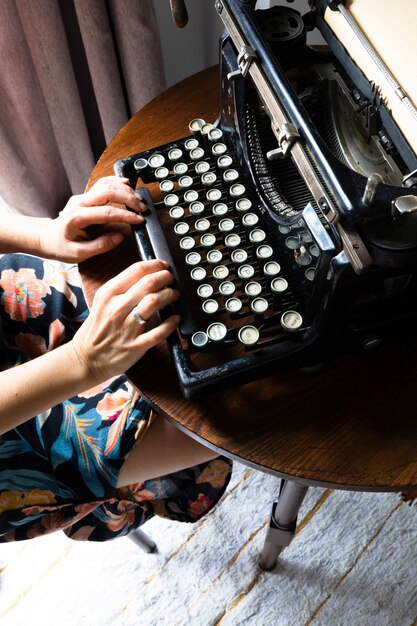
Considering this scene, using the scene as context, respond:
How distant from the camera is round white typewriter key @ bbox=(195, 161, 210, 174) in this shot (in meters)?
1.16

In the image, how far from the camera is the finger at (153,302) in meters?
0.97

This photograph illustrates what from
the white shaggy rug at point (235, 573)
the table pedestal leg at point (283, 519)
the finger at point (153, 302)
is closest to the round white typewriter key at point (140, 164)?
the finger at point (153, 302)

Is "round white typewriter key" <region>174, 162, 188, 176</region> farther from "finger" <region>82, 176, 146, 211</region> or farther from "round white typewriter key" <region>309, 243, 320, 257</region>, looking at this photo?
"round white typewriter key" <region>309, 243, 320, 257</region>

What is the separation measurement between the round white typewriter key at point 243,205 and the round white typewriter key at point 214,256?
0.09 metres

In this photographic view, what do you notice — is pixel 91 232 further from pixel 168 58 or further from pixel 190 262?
pixel 168 58

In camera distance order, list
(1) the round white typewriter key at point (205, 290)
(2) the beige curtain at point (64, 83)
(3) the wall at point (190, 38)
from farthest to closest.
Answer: (3) the wall at point (190, 38)
(2) the beige curtain at point (64, 83)
(1) the round white typewriter key at point (205, 290)

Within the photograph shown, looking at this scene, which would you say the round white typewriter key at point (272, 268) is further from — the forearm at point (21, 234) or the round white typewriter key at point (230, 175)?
the forearm at point (21, 234)

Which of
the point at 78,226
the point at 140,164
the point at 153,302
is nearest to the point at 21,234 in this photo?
the point at 78,226

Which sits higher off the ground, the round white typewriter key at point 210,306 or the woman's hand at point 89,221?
the woman's hand at point 89,221

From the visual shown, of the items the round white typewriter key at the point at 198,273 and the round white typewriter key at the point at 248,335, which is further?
the round white typewriter key at the point at 198,273

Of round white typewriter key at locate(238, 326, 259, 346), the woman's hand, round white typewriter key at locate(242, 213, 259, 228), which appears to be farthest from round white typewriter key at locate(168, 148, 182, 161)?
round white typewriter key at locate(238, 326, 259, 346)

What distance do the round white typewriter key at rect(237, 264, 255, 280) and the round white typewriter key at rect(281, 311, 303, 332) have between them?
99 mm

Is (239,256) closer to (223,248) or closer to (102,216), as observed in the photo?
(223,248)

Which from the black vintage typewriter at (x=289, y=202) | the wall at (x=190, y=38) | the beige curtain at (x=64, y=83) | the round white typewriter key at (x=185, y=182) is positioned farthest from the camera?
the wall at (x=190, y=38)
